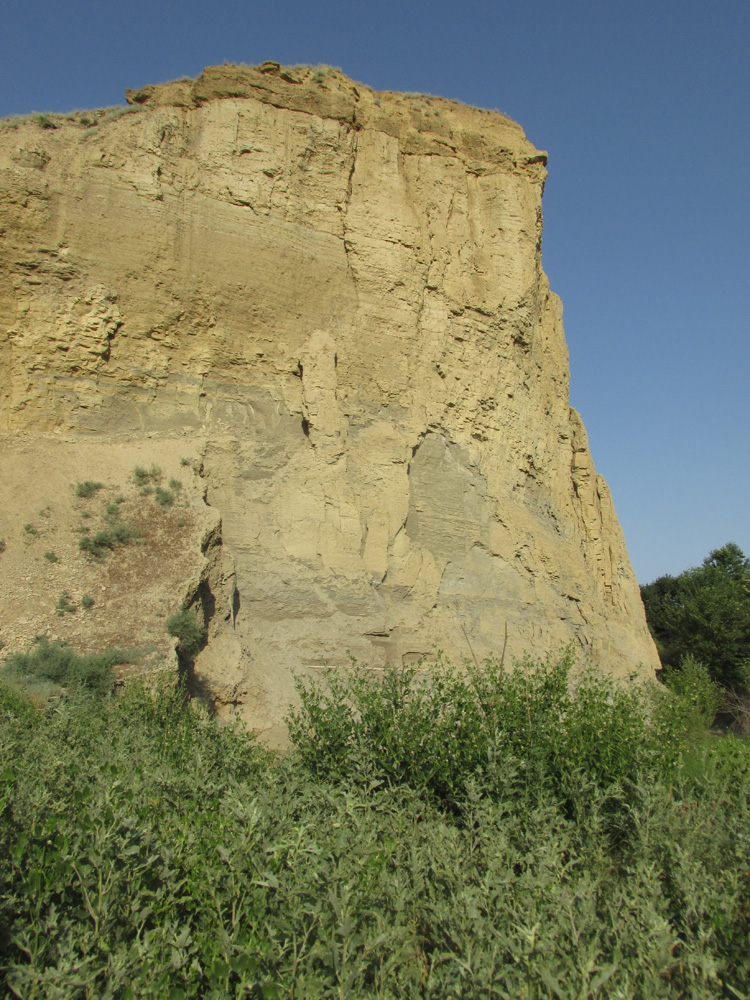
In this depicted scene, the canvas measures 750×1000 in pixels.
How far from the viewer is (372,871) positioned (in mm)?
4332

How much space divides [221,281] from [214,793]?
11283 mm

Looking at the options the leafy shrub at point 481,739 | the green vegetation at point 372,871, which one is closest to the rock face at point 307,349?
the leafy shrub at point 481,739

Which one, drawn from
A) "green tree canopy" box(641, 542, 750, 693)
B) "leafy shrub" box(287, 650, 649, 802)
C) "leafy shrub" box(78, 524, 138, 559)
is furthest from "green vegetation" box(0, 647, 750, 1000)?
"green tree canopy" box(641, 542, 750, 693)

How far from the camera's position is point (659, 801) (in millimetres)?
6191

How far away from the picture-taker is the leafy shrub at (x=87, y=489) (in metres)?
12.5

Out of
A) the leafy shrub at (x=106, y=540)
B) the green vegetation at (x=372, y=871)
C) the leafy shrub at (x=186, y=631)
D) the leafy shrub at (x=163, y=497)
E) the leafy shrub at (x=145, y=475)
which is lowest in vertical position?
the green vegetation at (x=372, y=871)

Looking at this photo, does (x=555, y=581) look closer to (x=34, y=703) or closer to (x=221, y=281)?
(x=221, y=281)

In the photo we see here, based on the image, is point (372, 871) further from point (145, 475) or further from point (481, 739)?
point (145, 475)

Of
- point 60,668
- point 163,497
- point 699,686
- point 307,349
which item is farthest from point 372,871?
point 699,686

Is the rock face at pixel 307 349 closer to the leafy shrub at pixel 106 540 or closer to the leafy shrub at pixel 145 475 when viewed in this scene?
the leafy shrub at pixel 145 475

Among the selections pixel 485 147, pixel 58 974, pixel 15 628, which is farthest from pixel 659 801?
pixel 485 147

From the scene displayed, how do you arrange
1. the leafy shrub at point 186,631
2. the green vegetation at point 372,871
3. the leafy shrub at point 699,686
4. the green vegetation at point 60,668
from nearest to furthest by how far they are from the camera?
the green vegetation at point 372,871 < the green vegetation at point 60,668 < the leafy shrub at point 186,631 < the leafy shrub at point 699,686

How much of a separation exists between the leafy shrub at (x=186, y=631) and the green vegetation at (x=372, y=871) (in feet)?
10.8

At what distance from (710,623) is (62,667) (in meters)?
21.7
